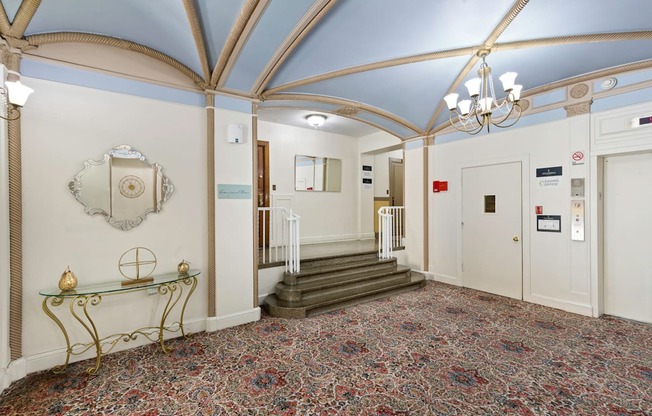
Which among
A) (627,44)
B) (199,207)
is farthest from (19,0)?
(627,44)

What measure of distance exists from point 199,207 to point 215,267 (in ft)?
2.40

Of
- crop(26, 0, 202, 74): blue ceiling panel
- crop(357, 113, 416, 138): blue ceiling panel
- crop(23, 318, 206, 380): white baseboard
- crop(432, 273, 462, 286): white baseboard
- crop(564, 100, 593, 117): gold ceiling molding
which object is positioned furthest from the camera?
crop(432, 273, 462, 286): white baseboard

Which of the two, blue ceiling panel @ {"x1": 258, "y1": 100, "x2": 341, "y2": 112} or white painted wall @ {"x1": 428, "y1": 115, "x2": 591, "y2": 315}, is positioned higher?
blue ceiling panel @ {"x1": 258, "y1": 100, "x2": 341, "y2": 112}

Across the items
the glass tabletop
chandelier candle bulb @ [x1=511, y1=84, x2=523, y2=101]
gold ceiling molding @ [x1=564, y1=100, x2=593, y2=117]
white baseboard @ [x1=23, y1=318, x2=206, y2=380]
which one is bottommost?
white baseboard @ [x1=23, y1=318, x2=206, y2=380]

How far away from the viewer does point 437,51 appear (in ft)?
10.5

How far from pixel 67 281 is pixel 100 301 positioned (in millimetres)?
334

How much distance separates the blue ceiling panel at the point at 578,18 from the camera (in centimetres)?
252

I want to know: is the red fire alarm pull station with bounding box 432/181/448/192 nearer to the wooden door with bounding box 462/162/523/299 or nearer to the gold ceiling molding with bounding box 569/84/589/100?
the wooden door with bounding box 462/162/523/299

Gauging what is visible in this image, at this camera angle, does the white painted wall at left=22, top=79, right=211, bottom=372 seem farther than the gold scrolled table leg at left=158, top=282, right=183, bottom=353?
No

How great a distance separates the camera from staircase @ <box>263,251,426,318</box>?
392cm

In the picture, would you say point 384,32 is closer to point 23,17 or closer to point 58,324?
point 23,17

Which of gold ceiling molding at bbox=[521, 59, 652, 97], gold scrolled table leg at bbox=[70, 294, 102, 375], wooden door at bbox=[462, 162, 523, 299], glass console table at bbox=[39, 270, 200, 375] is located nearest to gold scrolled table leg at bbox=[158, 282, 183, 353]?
glass console table at bbox=[39, 270, 200, 375]

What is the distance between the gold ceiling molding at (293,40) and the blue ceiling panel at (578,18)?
1837 millimetres

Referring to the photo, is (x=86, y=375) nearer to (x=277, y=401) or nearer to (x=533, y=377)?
(x=277, y=401)
